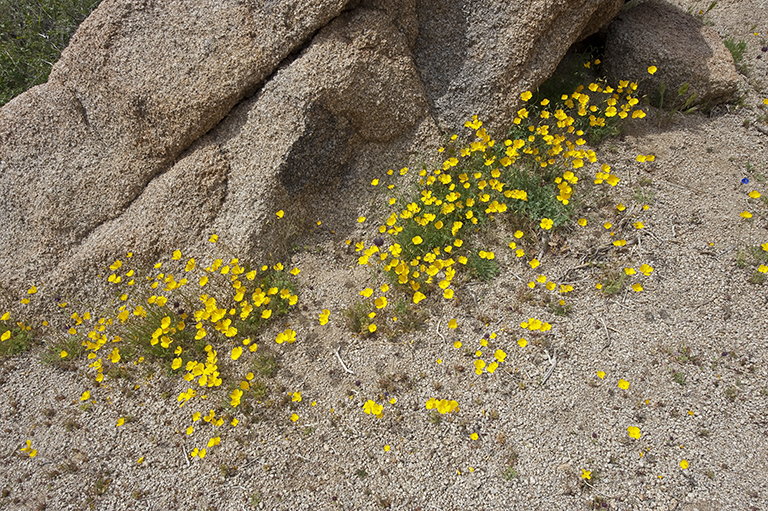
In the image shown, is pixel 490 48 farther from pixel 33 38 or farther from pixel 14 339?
pixel 33 38

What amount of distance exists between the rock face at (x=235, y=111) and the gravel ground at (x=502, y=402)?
859mm

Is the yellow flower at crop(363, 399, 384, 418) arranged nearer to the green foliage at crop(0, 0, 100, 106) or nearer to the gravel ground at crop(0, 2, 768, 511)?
the gravel ground at crop(0, 2, 768, 511)

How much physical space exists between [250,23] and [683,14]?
15.1 ft

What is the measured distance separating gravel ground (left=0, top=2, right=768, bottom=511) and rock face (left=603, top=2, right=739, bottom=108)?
87cm

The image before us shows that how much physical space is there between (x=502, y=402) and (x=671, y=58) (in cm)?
388

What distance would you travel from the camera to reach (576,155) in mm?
4117

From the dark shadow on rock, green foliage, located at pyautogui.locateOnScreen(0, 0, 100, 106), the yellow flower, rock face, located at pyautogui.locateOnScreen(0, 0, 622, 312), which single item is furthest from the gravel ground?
green foliage, located at pyautogui.locateOnScreen(0, 0, 100, 106)

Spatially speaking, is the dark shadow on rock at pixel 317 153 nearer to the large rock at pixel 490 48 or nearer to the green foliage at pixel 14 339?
the large rock at pixel 490 48

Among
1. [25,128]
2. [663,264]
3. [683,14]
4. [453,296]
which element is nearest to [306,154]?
[453,296]

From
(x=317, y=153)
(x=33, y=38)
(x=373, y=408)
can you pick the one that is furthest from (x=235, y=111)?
(x=33, y=38)

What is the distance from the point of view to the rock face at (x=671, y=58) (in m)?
4.57

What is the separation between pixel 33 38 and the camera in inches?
246

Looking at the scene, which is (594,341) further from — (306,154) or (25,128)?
(25,128)

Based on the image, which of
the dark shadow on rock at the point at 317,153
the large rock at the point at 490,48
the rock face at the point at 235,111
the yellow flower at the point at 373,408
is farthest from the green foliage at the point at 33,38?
the yellow flower at the point at 373,408
